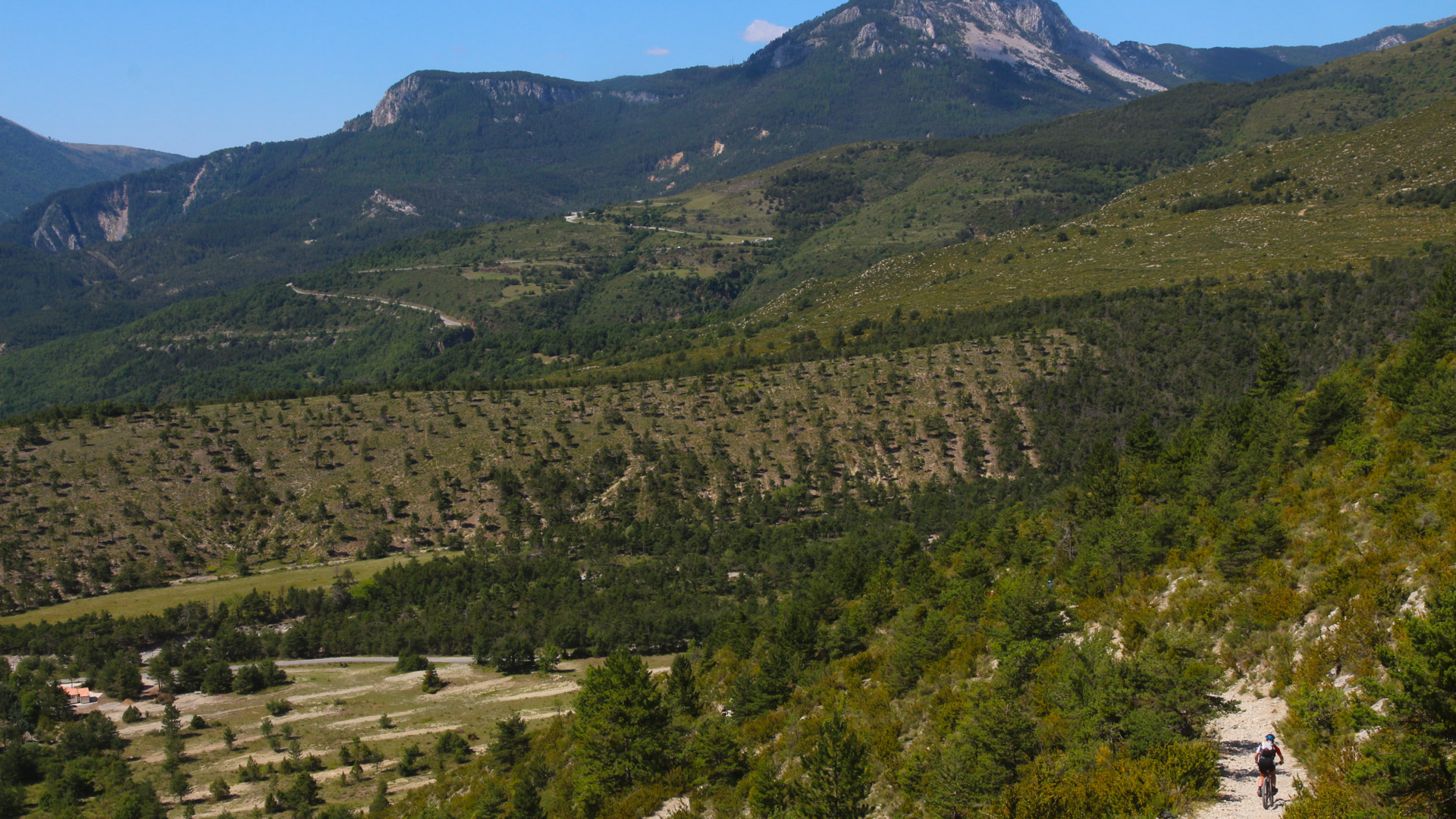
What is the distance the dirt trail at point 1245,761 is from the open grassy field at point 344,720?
5307 centimetres

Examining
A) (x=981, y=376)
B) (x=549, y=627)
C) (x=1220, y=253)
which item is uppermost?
(x=1220, y=253)

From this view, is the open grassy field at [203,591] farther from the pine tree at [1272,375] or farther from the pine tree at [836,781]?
the pine tree at [1272,375]

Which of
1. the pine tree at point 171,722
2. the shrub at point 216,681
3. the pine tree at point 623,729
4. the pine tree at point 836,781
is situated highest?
the pine tree at point 836,781

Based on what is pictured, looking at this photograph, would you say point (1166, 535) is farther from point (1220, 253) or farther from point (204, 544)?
point (1220, 253)

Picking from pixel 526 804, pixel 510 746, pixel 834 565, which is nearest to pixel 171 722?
pixel 510 746

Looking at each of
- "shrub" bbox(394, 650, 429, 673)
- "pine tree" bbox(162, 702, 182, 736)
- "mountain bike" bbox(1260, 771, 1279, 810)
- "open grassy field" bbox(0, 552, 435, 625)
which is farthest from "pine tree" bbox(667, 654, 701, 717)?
"open grassy field" bbox(0, 552, 435, 625)

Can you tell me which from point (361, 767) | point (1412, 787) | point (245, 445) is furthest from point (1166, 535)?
point (245, 445)

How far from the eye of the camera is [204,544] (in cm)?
12394

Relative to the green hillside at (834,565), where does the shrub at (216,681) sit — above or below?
below

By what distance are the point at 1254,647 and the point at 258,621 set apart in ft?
342

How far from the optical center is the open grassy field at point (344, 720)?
63719 millimetres

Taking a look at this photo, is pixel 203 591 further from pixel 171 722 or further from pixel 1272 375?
pixel 1272 375

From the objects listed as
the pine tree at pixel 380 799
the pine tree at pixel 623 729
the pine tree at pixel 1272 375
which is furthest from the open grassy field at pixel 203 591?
the pine tree at pixel 1272 375

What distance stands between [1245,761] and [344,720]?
242 feet
